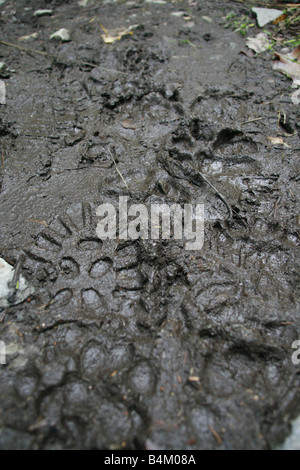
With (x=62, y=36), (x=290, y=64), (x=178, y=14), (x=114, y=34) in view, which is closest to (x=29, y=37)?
(x=62, y=36)

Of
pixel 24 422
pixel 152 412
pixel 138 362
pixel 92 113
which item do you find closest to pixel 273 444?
pixel 152 412

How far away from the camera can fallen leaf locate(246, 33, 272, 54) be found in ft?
11.2

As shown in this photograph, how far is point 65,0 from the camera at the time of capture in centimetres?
428

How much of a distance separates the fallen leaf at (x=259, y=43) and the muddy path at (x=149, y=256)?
14 centimetres

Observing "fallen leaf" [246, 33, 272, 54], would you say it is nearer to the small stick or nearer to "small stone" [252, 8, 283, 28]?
"small stone" [252, 8, 283, 28]

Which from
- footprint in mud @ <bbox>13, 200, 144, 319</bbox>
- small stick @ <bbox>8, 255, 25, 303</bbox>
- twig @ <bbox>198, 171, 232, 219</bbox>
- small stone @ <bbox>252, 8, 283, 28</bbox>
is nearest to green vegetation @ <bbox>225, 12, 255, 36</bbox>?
small stone @ <bbox>252, 8, 283, 28</bbox>

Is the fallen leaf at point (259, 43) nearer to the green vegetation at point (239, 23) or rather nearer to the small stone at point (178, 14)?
the green vegetation at point (239, 23)

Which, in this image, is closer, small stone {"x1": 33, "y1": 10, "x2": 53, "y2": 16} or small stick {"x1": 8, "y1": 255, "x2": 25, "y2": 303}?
small stick {"x1": 8, "y1": 255, "x2": 25, "y2": 303}

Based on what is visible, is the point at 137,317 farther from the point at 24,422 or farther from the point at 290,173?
the point at 290,173

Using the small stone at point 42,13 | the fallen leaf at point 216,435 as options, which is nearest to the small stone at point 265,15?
the small stone at point 42,13

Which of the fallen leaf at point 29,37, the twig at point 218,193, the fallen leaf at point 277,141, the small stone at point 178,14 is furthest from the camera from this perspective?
the small stone at point 178,14

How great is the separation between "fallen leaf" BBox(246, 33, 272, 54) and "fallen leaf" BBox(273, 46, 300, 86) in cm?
23

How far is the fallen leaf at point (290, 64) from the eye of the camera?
3.09 meters

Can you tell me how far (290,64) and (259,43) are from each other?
0.58 m
